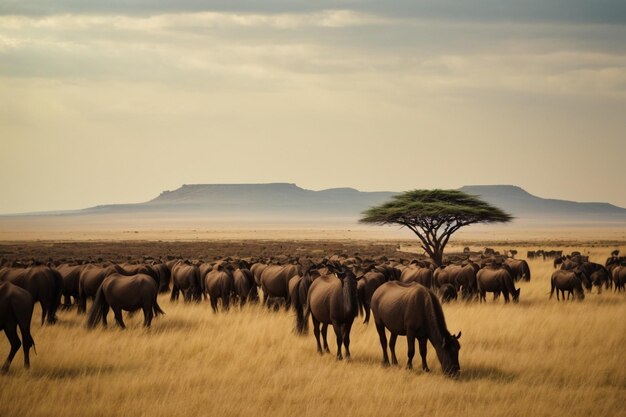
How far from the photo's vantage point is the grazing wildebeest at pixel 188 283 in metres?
27.9

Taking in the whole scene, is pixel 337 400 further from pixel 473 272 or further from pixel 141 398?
pixel 473 272

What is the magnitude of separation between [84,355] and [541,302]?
706 inches

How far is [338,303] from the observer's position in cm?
1527

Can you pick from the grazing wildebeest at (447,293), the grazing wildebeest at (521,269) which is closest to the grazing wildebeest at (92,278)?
the grazing wildebeest at (447,293)

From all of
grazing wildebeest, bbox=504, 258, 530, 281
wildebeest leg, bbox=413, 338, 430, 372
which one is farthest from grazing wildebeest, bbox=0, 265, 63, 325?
grazing wildebeest, bbox=504, 258, 530, 281

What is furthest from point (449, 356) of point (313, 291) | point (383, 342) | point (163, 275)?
point (163, 275)

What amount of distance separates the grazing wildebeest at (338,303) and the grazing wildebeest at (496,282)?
12722 millimetres

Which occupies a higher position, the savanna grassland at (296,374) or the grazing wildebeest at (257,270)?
the grazing wildebeest at (257,270)

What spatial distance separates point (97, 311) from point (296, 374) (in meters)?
7.98

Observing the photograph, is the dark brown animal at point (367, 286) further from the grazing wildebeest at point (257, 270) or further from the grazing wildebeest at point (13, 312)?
the grazing wildebeest at point (13, 312)

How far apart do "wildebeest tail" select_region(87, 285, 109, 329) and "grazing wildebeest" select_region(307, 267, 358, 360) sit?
21.9ft

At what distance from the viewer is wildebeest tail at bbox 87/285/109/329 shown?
19641 millimetres

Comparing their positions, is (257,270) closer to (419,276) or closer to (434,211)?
(419,276)

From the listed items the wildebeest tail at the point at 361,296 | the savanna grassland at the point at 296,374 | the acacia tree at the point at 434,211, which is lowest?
the savanna grassland at the point at 296,374
